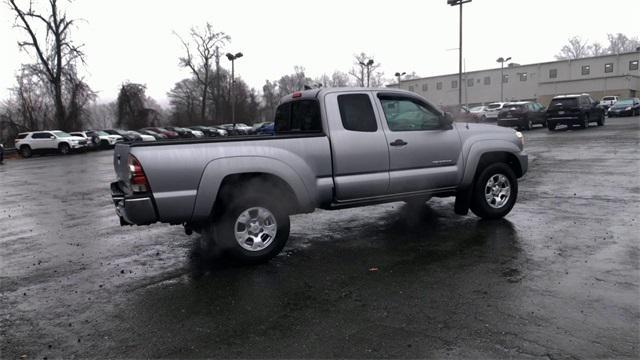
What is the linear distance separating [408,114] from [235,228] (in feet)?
9.14

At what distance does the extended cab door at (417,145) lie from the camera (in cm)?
595

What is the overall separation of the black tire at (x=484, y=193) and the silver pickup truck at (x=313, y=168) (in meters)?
0.02

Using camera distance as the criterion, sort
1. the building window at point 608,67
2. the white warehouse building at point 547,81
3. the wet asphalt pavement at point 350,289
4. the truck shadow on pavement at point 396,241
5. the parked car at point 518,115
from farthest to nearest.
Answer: the building window at point 608,67 < the white warehouse building at point 547,81 < the parked car at point 518,115 < the truck shadow on pavement at point 396,241 < the wet asphalt pavement at point 350,289

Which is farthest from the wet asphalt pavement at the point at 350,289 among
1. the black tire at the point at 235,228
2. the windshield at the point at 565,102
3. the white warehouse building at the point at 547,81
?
the white warehouse building at the point at 547,81

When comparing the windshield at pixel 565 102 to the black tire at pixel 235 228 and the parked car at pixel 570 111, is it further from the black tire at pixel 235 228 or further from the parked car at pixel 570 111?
the black tire at pixel 235 228

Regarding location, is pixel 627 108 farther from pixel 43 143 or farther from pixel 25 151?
pixel 25 151

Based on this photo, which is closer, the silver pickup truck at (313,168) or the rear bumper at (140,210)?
the rear bumper at (140,210)

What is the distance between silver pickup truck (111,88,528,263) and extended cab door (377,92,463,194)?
0.05ft

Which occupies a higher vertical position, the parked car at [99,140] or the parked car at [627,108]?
the parked car at [627,108]

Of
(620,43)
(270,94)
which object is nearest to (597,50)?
(620,43)

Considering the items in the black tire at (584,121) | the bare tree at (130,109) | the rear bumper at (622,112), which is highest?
the bare tree at (130,109)

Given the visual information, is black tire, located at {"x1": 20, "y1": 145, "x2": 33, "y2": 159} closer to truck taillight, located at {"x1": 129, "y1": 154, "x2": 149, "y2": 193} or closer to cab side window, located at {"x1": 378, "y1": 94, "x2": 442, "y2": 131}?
truck taillight, located at {"x1": 129, "y1": 154, "x2": 149, "y2": 193}

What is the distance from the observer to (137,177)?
4562 millimetres

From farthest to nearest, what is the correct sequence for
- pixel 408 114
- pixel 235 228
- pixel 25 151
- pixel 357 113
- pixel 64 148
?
1. pixel 64 148
2. pixel 25 151
3. pixel 408 114
4. pixel 357 113
5. pixel 235 228
